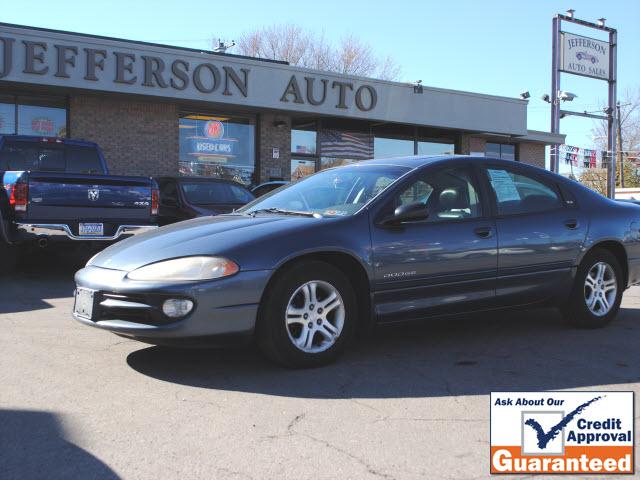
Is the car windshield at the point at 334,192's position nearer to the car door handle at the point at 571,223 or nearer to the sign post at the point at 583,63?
the car door handle at the point at 571,223

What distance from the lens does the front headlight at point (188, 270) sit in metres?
4.17

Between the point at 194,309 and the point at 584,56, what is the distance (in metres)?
27.5

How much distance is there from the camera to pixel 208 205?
11.3 meters

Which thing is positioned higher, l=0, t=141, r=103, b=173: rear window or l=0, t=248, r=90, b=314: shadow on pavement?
l=0, t=141, r=103, b=173: rear window

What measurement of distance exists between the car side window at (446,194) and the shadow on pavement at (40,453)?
2756mm

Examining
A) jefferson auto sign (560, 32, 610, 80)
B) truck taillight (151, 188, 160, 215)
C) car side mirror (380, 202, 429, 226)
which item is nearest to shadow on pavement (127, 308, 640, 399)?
car side mirror (380, 202, 429, 226)

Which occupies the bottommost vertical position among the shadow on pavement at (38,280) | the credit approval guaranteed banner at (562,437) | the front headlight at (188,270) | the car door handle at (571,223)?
the credit approval guaranteed banner at (562,437)

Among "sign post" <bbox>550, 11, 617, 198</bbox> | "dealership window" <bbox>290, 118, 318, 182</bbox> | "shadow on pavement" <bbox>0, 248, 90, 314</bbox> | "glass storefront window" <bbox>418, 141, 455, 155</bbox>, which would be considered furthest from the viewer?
"sign post" <bbox>550, 11, 617, 198</bbox>

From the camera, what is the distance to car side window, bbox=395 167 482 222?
5113 millimetres

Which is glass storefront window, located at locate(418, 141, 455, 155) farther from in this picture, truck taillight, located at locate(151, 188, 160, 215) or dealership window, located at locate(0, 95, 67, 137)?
truck taillight, located at locate(151, 188, 160, 215)

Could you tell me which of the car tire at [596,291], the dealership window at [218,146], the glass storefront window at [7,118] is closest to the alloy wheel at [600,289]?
the car tire at [596,291]

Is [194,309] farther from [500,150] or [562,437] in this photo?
[500,150]

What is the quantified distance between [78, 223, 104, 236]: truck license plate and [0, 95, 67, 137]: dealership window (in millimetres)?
7806

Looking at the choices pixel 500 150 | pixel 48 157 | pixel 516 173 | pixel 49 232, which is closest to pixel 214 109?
pixel 48 157
